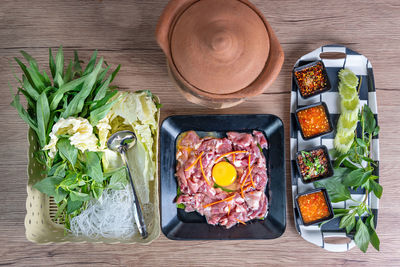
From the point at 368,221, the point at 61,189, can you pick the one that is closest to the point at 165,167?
the point at 61,189

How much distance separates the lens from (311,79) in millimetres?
1699

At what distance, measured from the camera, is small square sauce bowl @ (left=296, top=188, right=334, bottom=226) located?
167 cm

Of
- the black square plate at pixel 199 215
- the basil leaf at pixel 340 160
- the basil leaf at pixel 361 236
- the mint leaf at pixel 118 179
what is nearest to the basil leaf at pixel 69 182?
the mint leaf at pixel 118 179

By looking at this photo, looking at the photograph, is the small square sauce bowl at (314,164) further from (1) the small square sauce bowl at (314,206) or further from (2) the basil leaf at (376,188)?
(2) the basil leaf at (376,188)

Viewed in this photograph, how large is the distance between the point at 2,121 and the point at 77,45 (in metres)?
0.58

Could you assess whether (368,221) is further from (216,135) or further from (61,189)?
(61,189)

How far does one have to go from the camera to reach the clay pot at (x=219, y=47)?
1.12 meters

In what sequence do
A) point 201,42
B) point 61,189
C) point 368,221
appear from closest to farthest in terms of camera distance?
1. point 201,42
2. point 61,189
3. point 368,221

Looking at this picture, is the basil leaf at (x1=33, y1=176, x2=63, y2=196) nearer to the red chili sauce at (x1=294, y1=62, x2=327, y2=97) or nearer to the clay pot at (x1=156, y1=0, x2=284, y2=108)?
the clay pot at (x1=156, y1=0, x2=284, y2=108)

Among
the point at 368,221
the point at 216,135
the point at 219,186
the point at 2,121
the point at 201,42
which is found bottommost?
the point at 368,221

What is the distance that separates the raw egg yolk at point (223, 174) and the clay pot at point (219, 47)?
22.9 inches

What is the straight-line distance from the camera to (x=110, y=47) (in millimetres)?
1735

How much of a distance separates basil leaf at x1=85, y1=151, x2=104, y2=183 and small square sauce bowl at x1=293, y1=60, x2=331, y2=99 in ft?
3.55

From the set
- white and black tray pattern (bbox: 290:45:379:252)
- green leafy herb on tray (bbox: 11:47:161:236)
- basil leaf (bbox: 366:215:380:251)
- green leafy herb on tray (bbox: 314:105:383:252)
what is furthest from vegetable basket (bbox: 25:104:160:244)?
basil leaf (bbox: 366:215:380:251)
